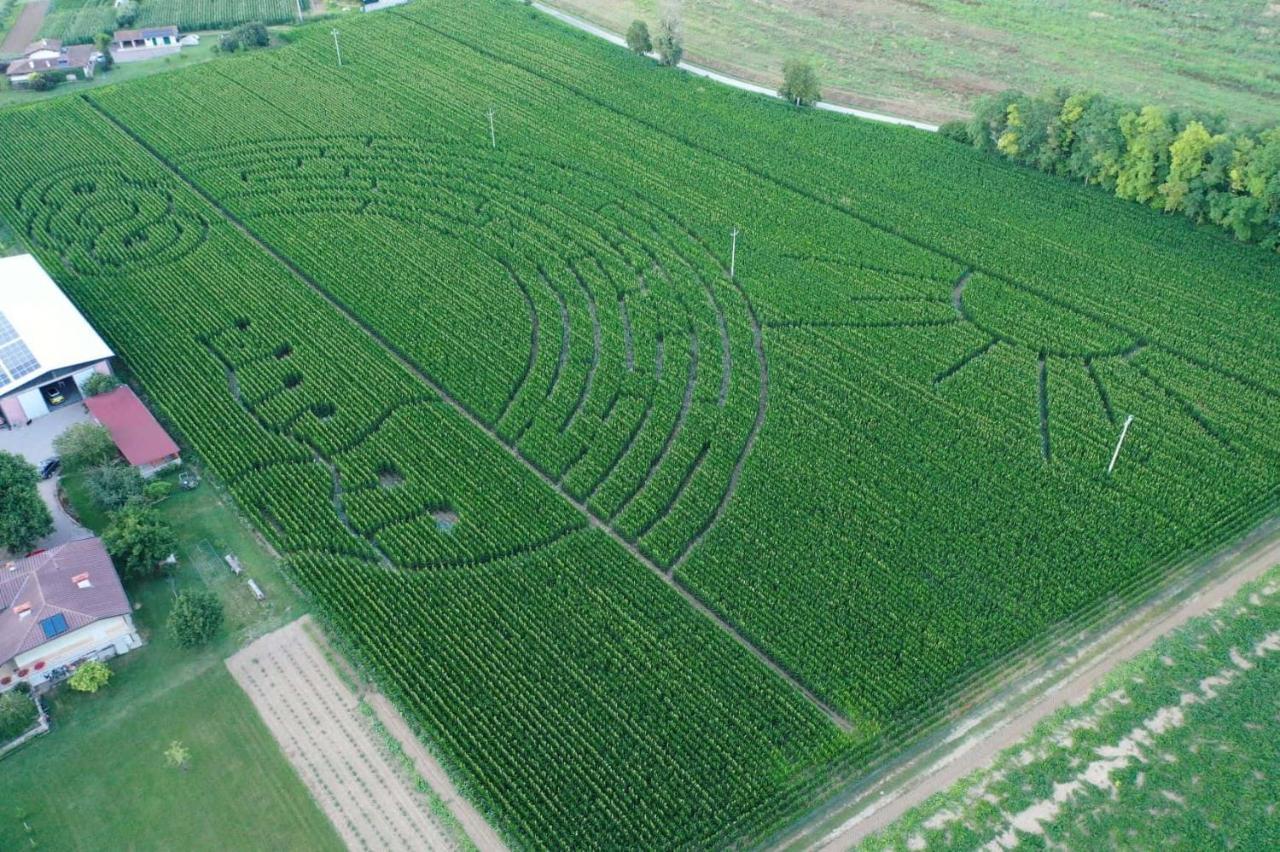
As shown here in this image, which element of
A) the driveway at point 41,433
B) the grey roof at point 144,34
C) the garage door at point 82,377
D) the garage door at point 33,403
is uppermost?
the grey roof at point 144,34

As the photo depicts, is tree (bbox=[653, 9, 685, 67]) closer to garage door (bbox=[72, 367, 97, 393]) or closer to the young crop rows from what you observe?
the young crop rows

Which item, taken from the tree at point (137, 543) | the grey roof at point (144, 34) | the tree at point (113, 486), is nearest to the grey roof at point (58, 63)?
the grey roof at point (144, 34)

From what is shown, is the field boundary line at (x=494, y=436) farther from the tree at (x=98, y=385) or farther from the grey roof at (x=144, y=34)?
Result: the grey roof at (x=144, y=34)

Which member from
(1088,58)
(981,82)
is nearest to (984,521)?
(981,82)

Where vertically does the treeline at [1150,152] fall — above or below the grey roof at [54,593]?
above

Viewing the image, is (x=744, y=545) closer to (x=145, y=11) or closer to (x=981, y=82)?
(x=981, y=82)

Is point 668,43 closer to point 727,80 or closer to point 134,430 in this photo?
point 727,80

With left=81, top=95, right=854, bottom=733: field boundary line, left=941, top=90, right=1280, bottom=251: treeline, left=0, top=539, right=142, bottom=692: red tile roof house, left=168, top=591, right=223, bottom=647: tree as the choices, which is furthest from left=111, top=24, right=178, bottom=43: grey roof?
left=941, top=90, right=1280, bottom=251: treeline
